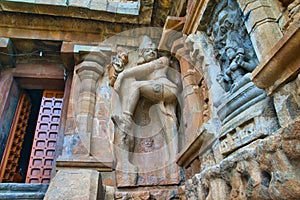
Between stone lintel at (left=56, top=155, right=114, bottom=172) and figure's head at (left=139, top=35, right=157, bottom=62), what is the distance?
1351mm

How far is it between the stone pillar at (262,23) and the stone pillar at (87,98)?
220cm

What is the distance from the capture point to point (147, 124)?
9.02 feet

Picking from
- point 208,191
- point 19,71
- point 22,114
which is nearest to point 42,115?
point 22,114

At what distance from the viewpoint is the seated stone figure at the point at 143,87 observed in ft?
8.32

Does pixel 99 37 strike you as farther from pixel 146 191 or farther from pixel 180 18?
pixel 146 191

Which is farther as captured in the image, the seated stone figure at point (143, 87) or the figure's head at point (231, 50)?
the seated stone figure at point (143, 87)

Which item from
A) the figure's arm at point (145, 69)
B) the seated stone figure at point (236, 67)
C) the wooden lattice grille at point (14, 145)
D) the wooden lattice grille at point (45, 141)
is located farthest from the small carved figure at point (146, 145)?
the wooden lattice grille at point (14, 145)

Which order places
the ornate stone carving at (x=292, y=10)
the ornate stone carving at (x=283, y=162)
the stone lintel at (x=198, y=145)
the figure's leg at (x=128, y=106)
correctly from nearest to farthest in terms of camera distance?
the ornate stone carving at (x=283, y=162) < the ornate stone carving at (x=292, y=10) < the stone lintel at (x=198, y=145) < the figure's leg at (x=128, y=106)

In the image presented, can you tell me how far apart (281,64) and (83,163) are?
2266 millimetres

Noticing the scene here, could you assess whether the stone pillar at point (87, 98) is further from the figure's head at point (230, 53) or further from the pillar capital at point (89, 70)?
the figure's head at point (230, 53)

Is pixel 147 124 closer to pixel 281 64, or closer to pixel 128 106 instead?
pixel 128 106

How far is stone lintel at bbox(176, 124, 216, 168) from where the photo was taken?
Answer: 139 cm

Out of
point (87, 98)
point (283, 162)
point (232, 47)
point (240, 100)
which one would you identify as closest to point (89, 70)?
point (87, 98)

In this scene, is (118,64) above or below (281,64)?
above
